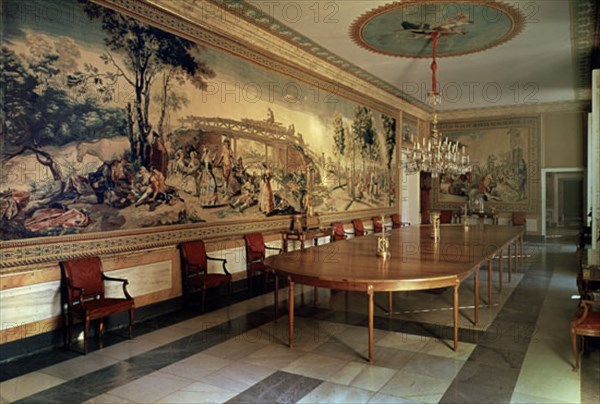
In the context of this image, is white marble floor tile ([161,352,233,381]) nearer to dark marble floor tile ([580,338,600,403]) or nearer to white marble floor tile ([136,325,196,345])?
white marble floor tile ([136,325,196,345])

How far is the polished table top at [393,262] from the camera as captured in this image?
14.5 ft

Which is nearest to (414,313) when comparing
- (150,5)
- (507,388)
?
(507,388)

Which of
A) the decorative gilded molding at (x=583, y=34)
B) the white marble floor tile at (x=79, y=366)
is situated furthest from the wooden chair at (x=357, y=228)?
the white marble floor tile at (x=79, y=366)

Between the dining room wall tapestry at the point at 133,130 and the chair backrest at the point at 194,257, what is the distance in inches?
14.9

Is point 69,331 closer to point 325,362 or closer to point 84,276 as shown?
point 84,276

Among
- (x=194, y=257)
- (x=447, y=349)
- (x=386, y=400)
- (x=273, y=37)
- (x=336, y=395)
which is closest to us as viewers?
(x=386, y=400)

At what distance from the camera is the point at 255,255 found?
25.3 ft

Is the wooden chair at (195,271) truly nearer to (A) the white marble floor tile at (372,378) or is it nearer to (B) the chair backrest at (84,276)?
(B) the chair backrest at (84,276)

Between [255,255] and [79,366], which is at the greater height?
[255,255]

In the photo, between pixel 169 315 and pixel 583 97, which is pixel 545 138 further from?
pixel 169 315

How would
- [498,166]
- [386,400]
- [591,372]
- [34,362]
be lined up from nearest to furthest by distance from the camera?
[386,400] → [591,372] → [34,362] → [498,166]

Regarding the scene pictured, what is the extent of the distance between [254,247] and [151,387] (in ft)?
12.8

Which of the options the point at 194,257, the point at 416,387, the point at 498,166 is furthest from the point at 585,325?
the point at 498,166

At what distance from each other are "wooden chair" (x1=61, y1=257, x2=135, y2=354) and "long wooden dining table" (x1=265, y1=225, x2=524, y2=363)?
1817 millimetres
